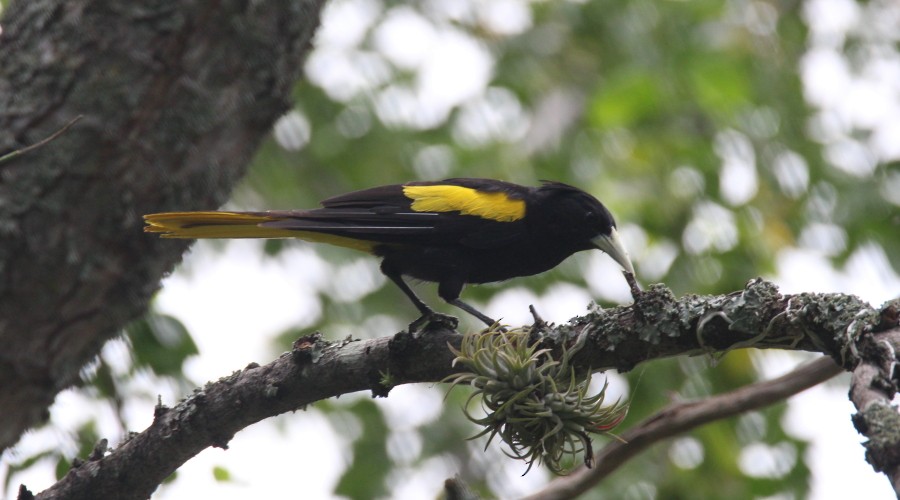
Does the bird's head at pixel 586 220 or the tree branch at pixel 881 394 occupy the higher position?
the bird's head at pixel 586 220

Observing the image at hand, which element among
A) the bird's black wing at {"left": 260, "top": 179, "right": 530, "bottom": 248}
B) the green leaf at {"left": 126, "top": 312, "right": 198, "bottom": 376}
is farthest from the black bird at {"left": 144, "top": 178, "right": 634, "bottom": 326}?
the green leaf at {"left": 126, "top": 312, "right": 198, "bottom": 376}

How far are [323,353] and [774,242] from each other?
3976 millimetres

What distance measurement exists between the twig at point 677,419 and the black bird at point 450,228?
2.02 ft

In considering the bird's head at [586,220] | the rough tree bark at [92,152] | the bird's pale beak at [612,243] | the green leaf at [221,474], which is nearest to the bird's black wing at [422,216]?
the bird's head at [586,220]

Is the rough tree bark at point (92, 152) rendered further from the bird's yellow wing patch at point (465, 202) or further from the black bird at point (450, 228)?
the bird's yellow wing patch at point (465, 202)

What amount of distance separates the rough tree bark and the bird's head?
1377 mm

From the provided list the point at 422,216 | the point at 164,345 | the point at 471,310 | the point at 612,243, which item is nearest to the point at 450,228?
the point at 422,216

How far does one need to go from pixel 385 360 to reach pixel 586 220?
64.2 inches

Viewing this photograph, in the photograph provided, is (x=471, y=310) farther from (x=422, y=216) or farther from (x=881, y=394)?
(x=881, y=394)

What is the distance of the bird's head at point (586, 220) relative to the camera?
3809 mm

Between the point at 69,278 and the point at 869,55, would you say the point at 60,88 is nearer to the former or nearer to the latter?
the point at 69,278

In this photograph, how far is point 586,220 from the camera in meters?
3.81

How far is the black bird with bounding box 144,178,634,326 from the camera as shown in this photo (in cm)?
341

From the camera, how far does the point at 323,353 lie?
246 cm
